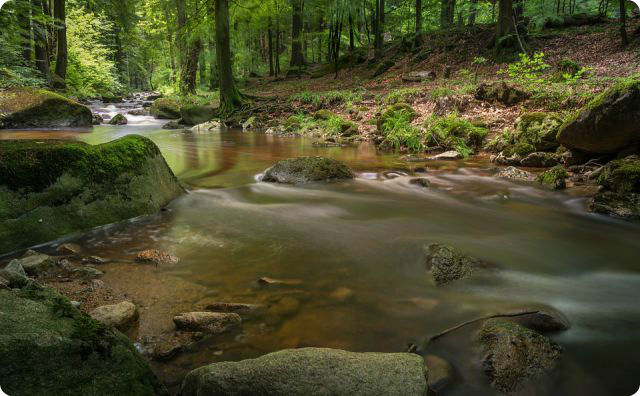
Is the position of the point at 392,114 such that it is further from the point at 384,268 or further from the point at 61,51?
the point at 61,51

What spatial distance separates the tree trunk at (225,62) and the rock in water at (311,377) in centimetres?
1604

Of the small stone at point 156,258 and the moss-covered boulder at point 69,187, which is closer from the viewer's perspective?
the small stone at point 156,258

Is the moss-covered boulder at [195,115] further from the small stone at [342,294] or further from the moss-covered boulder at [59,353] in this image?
the moss-covered boulder at [59,353]

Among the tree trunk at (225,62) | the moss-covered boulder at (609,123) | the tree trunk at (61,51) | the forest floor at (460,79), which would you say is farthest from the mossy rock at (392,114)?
the tree trunk at (61,51)

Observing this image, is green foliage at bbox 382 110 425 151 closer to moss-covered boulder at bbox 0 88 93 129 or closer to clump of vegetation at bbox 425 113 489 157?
clump of vegetation at bbox 425 113 489 157

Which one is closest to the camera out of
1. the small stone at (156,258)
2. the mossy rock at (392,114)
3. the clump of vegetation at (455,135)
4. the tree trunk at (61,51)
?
the small stone at (156,258)

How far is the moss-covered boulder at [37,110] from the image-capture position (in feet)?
46.8

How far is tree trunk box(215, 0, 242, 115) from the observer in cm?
1548

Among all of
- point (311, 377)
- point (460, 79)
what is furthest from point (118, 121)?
point (311, 377)

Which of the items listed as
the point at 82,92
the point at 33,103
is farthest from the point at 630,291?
the point at 82,92

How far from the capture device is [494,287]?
2980mm

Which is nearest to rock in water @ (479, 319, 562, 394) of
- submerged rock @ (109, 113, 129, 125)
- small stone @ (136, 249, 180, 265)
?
small stone @ (136, 249, 180, 265)

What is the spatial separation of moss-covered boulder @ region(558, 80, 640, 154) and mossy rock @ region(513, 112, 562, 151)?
118 cm

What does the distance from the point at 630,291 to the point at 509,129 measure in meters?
7.08
